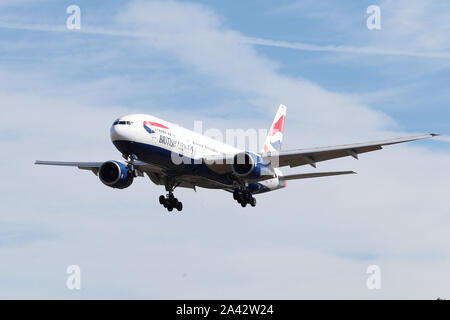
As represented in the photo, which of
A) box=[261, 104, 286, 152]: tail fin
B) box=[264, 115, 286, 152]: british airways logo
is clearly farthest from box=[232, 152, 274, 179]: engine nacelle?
box=[264, 115, 286, 152]: british airways logo

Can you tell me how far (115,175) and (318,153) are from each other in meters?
12.9

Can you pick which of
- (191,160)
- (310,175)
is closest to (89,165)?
(191,160)

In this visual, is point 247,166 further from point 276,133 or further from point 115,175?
point 276,133

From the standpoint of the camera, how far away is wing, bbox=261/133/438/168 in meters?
51.1

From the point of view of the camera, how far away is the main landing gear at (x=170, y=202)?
5797 centimetres

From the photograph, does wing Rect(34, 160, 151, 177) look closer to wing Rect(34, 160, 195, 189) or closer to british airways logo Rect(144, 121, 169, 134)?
wing Rect(34, 160, 195, 189)

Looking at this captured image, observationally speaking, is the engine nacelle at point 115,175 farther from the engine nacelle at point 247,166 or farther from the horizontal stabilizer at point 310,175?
the horizontal stabilizer at point 310,175

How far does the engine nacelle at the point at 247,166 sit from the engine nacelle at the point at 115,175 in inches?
262

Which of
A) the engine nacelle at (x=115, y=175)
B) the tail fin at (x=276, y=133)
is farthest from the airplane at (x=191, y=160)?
the tail fin at (x=276, y=133)

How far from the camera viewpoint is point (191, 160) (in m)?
52.8

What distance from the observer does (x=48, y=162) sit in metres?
62.5

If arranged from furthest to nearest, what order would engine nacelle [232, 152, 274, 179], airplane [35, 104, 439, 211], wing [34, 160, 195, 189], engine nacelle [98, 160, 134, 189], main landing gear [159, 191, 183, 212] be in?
main landing gear [159, 191, 183, 212], wing [34, 160, 195, 189], engine nacelle [98, 160, 134, 189], engine nacelle [232, 152, 274, 179], airplane [35, 104, 439, 211]
